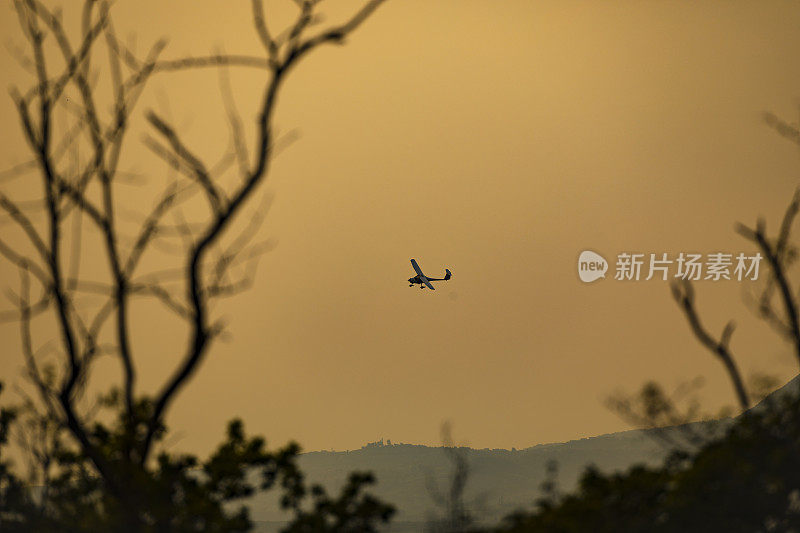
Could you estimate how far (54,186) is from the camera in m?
9.65

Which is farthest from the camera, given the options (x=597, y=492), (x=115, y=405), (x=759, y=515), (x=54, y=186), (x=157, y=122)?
(x=115, y=405)

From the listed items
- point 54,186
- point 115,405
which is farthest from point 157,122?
point 115,405

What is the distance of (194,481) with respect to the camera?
13.2 m

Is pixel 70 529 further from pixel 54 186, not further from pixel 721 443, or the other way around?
pixel 721 443

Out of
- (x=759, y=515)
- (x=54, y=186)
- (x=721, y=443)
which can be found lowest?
(x=759, y=515)

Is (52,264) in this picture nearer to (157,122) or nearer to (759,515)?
(157,122)

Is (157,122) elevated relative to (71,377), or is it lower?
elevated

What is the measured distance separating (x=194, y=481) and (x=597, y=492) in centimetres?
520

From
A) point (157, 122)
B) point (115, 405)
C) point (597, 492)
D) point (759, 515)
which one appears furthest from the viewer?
Answer: point (115, 405)

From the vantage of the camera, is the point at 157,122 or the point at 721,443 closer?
the point at 157,122

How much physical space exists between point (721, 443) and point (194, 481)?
7238 mm

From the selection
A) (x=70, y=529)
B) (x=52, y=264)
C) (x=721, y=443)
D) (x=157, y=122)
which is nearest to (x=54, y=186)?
(x=52, y=264)

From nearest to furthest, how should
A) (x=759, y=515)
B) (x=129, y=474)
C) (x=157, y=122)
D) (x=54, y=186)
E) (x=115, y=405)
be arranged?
1. (x=157, y=122)
2. (x=54, y=186)
3. (x=129, y=474)
4. (x=759, y=515)
5. (x=115, y=405)

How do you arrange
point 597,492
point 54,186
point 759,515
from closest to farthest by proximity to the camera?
point 54,186 → point 597,492 → point 759,515
